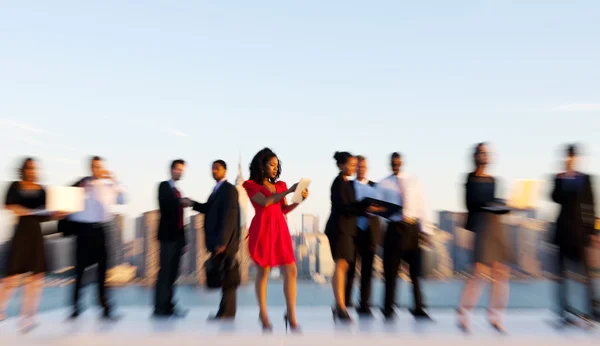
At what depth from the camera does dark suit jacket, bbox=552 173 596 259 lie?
4.84 meters

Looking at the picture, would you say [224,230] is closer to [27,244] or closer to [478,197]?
[27,244]

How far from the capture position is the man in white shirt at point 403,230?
5.09 m

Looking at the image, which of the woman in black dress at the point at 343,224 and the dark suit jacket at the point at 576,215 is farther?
the woman in black dress at the point at 343,224

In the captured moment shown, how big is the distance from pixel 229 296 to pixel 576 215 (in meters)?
3.08

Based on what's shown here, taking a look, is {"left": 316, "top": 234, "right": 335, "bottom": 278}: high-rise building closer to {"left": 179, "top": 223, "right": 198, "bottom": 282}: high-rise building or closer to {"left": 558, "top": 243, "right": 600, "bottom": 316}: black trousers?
{"left": 179, "top": 223, "right": 198, "bottom": 282}: high-rise building

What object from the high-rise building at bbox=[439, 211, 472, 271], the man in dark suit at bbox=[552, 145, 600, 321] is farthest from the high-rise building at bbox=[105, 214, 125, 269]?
the man in dark suit at bbox=[552, 145, 600, 321]

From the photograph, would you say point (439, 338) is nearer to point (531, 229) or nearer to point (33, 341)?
point (531, 229)

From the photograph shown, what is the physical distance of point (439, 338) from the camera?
4.35m

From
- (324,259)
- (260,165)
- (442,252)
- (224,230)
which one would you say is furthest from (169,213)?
(442,252)

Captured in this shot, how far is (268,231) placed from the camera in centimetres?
457

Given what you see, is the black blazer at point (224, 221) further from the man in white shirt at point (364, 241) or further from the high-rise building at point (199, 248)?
the man in white shirt at point (364, 241)

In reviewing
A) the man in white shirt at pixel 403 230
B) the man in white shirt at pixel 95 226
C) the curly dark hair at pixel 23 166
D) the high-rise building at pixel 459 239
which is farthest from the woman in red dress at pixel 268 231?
the curly dark hair at pixel 23 166

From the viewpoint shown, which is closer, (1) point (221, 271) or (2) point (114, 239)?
(1) point (221, 271)

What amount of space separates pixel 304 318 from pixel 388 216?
1176 mm
